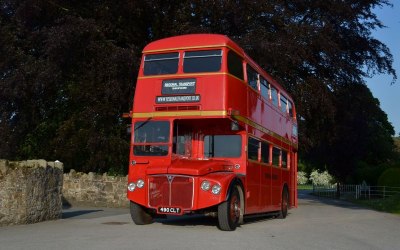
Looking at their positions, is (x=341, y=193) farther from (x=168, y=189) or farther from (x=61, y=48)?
(x=168, y=189)

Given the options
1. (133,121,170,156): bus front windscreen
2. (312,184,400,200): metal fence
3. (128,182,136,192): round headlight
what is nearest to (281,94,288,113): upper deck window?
(133,121,170,156): bus front windscreen

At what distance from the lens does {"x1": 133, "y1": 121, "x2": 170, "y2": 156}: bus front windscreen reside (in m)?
13.5

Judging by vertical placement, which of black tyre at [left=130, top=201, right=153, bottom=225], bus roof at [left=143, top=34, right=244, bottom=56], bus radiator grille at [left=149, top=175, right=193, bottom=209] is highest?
bus roof at [left=143, top=34, right=244, bottom=56]

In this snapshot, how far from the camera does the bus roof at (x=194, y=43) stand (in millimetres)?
13711

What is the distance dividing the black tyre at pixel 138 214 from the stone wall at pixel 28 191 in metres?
2.48

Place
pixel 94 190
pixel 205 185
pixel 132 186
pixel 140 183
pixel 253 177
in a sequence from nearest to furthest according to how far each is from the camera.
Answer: pixel 205 185 → pixel 140 183 → pixel 132 186 → pixel 253 177 → pixel 94 190

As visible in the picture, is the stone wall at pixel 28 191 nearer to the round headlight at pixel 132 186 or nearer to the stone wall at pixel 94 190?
the round headlight at pixel 132 186

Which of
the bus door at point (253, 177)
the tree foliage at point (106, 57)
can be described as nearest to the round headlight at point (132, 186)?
the bus door at point (253, 177)

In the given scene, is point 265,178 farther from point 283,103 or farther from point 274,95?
point 283,103

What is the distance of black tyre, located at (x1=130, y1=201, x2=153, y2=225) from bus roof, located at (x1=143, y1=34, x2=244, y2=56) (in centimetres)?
396

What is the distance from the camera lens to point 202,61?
13.7m

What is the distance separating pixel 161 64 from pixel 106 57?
8.64 m

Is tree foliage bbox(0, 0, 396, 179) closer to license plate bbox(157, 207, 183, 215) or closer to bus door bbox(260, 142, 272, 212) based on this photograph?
bus door bbox(260, 142, 272, 212)

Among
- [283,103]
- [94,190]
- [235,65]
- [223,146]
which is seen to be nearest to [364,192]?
[283,103]
